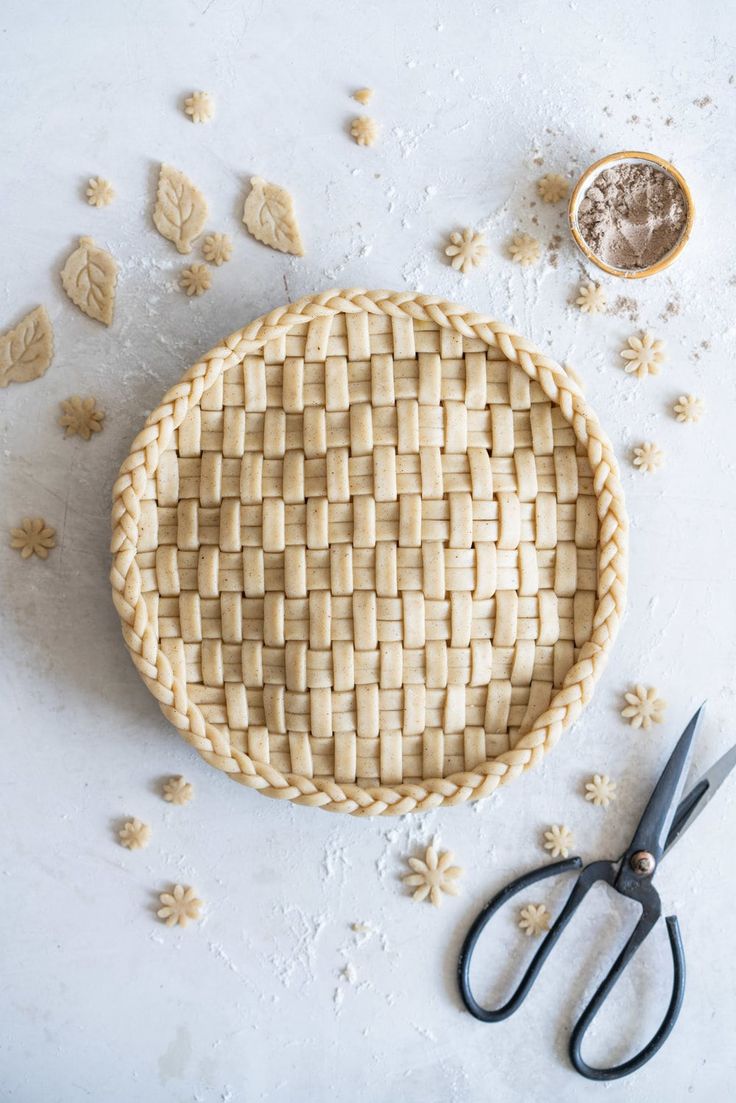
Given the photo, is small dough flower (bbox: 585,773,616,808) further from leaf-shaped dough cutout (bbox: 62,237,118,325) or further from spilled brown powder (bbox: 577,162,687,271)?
leaf-shaped dough cutout (bbox: 62,237,118,325)

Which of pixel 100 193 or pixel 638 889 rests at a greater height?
pixel 100 193

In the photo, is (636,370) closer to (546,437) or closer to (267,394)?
(546,437)

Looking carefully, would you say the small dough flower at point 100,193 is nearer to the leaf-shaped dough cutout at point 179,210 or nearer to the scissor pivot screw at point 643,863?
the leaf-shaped dough cutout at point 179,210

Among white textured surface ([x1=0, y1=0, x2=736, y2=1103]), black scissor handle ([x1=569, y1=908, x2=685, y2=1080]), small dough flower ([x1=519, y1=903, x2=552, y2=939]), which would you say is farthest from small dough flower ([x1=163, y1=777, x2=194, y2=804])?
black scissor handle ([x1=569, y1=908, x2=685, y2=1080])

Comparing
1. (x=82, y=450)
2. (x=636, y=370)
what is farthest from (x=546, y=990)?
(x=82, y=450)

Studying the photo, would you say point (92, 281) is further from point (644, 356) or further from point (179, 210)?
point (644, 356)

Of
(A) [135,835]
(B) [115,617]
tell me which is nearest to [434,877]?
(A) [135,835]

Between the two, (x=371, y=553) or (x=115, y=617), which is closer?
(x=371, y=553)
